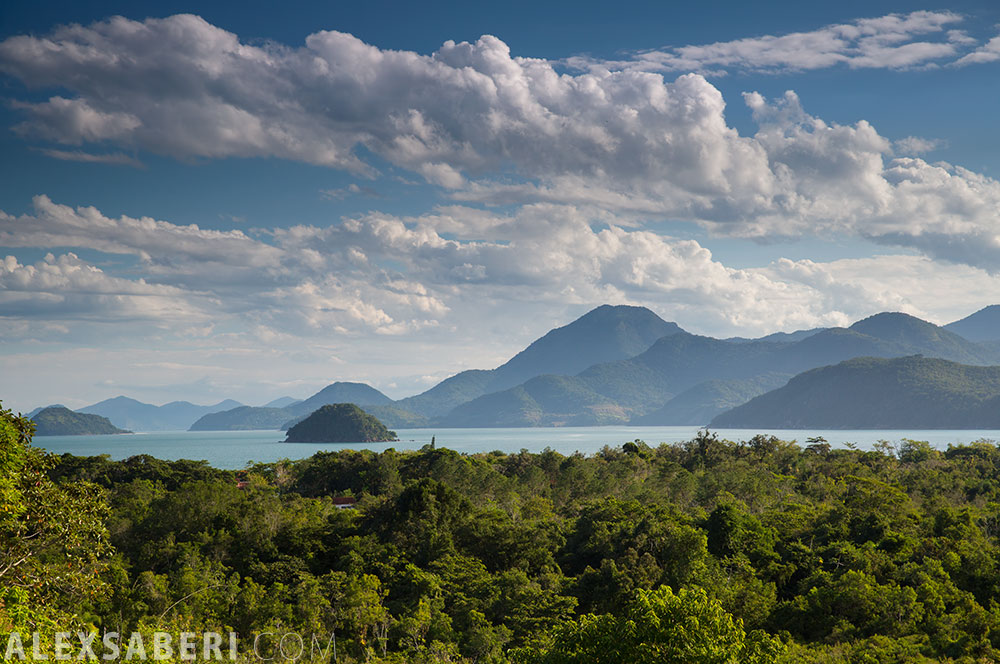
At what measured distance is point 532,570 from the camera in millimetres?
36281

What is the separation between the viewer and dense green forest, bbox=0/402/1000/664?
1407 centimetres

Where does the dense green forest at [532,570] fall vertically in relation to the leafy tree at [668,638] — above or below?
below

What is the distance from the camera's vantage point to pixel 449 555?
35281 millimetres

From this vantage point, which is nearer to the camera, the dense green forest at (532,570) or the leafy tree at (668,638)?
the leafy tree at (668,638)

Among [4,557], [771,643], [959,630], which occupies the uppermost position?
[4,557]

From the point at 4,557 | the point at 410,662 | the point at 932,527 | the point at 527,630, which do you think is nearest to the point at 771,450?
the point at 932,527

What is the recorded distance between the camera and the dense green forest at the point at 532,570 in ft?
46.2

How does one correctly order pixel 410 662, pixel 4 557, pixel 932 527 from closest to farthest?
1. pixel 4 557
2. pixel 410 662
3. pixel 932 527

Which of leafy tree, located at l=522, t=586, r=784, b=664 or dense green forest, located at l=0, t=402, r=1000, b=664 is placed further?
dense green forest, located at l=0, t=402, r=1000, b=664

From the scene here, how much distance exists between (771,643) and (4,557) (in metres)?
16.0

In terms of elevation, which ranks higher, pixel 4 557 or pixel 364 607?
pixel 4 557

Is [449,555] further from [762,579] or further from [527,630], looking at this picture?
[762,579]

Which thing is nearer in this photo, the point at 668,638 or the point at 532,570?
the point at 668,638

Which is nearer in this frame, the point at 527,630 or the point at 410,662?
the point at 410,662
